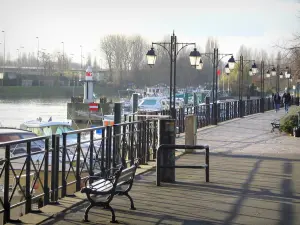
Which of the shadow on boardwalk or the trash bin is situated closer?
the shadow on boardwalk

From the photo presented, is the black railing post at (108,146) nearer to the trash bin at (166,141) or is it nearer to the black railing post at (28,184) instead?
the trash bin at (166,141)

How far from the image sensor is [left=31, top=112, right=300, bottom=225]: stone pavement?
831 cm

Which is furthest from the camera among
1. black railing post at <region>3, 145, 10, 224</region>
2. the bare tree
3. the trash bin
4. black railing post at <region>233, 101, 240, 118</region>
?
the bare tree

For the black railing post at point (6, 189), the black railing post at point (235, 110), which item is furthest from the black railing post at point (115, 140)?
the black railing post at point (235, 110)

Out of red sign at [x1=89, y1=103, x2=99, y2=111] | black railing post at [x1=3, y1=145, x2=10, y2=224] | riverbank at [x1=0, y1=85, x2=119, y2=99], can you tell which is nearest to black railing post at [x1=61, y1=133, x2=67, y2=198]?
black railing post at [x1=3, y1=145, x2=10, y2=224]

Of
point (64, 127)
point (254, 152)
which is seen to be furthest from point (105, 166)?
point (64, 127)

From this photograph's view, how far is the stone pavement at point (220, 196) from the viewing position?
831cm

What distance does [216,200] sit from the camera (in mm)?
9867

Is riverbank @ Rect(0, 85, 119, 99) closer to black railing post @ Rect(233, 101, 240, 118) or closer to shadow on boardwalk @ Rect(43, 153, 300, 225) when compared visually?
black railing post @ Rect(233, 101, 240, 118)

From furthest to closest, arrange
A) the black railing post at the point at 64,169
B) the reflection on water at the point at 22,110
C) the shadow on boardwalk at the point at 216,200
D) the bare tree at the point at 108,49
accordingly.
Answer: the bare tree at the point at 108,49, the reflection on water at the point at 22,110, the black railing post at the point at 64,169, the shadow on boardwalk at the point at 216,200

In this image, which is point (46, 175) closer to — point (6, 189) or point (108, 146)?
point (6, 189)

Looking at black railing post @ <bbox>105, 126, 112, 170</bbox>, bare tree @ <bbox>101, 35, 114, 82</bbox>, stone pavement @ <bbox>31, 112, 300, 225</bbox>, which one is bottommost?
stone pavement @ <bbox>31, 112, 300, 225</bbox>

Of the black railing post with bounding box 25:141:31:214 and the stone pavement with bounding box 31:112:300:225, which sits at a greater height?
the black railing post with bounding box 25:141:31:214

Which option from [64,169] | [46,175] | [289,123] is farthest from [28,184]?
[289,123]
